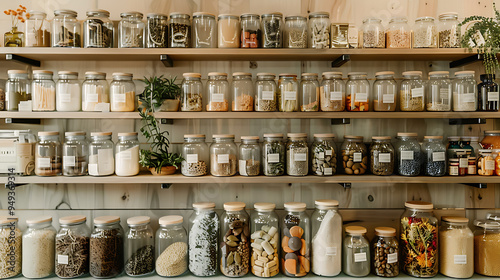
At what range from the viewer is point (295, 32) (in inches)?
76.0

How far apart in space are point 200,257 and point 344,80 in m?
1.19

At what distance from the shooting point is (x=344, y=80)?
212 centimetres

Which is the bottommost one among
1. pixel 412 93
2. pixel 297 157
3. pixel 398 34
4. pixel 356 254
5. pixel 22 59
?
pixel 356 254

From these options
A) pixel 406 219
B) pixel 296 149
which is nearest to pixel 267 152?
pixel 296 149

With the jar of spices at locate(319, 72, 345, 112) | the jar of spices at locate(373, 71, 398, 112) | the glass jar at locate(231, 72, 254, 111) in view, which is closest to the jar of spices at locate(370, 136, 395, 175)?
the jar of spices at locate(373, 71, 398, 112)

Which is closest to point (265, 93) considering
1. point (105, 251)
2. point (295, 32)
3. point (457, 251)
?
point (295, 32)

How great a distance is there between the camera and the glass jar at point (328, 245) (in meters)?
1.85

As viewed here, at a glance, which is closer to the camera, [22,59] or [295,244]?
[295,244]

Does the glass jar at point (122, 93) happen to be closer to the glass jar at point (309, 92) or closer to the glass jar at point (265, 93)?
the glass jar at point (265, 93)

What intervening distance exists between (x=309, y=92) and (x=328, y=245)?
2.47ft

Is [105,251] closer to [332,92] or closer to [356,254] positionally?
[356,254]

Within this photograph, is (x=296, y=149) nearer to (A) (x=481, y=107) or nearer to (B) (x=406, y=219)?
(B) (x=406, y=219)

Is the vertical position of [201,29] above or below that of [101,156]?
above

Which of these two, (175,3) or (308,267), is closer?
(308,267)
